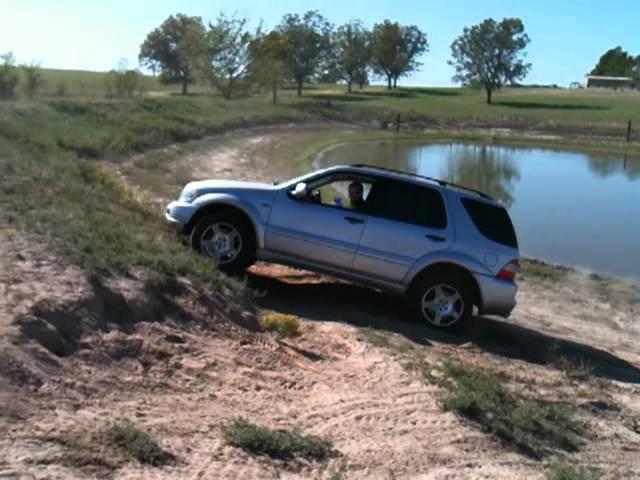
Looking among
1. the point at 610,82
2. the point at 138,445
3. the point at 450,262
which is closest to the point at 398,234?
the point at 450,262

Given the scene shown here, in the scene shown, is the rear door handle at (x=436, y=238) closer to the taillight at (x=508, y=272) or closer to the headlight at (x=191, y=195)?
the taillight at (x=508, y=272)

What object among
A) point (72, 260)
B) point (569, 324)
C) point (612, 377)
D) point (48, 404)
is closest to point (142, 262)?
point (72, 260)

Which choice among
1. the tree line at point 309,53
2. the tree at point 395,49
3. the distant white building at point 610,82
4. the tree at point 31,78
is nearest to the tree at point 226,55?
the tree line at point 309,53

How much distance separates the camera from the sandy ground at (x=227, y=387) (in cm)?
552

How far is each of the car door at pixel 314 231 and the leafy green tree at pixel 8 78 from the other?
30.7 m

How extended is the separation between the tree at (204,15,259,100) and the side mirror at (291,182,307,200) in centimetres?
5988

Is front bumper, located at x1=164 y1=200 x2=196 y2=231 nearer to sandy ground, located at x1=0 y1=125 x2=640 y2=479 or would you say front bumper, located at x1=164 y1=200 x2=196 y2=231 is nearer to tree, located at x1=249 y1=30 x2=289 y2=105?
sandy ground, located at x1=0 y1=125 x2=640 y2=479

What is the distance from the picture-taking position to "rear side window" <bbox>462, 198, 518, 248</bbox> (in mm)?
11164

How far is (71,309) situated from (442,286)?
5.01m

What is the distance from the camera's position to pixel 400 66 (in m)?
128

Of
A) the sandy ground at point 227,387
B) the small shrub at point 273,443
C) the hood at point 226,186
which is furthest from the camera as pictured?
the hood at point 226,186

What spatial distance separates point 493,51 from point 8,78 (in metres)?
80.3

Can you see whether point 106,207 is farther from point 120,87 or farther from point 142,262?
point 120,87

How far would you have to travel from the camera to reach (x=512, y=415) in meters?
7.39
